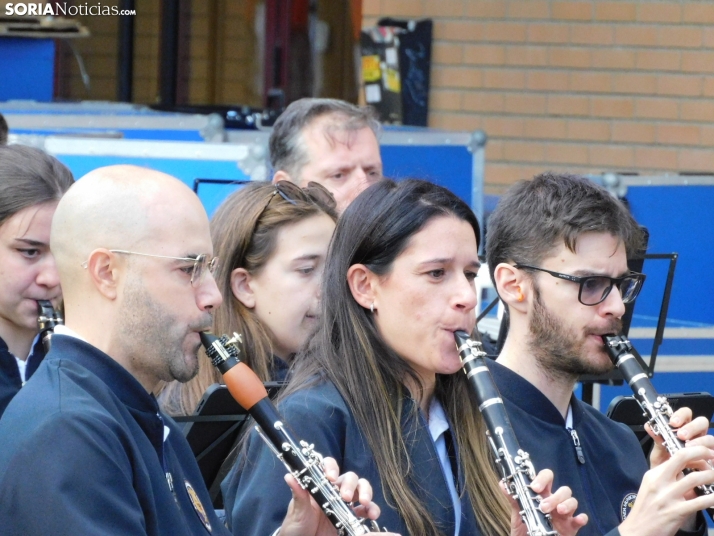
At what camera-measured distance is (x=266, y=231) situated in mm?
3396

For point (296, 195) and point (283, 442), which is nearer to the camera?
point (283, 442)

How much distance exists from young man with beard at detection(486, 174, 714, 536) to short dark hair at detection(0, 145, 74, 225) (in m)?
1.20

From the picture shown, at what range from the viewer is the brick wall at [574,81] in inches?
248

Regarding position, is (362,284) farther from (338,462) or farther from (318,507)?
(318,507)

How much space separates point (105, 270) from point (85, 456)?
0.39 metres

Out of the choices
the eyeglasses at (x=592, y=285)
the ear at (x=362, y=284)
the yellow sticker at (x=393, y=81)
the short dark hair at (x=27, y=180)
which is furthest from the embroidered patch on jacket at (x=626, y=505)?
the yellow sticker at (x=393, y=81)

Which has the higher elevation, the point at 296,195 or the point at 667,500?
the point at 296,195

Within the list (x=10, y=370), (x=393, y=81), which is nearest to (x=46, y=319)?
(x=10, y=370)

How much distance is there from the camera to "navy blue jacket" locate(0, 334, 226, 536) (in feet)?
5.56

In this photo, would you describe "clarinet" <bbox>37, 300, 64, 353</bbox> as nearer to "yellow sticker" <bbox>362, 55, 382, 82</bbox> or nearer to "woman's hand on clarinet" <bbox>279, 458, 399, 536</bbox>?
"woman's hand on clarinet" <bbox>279, 458, 399, 536</bbox>

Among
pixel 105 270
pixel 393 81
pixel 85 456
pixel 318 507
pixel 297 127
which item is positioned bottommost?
pixel 318 507

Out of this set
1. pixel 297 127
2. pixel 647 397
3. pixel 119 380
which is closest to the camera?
pixel 119 380

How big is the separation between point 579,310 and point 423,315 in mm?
544

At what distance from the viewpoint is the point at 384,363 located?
2510 millimetres
